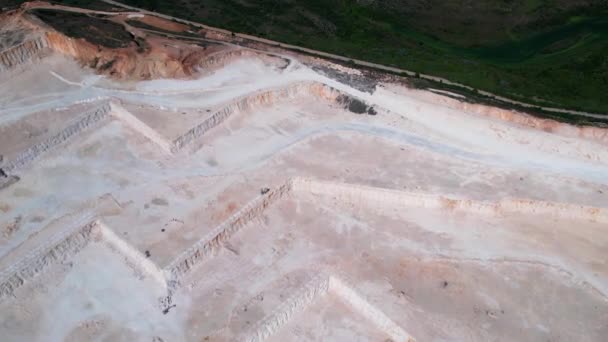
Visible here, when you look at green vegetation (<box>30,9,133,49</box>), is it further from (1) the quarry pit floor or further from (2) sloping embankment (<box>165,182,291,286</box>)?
(2) sloping embankment (<box>165,182,291,286</box>)

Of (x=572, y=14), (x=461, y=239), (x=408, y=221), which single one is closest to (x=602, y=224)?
(x=461, y=239)

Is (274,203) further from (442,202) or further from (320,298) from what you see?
(442,202)

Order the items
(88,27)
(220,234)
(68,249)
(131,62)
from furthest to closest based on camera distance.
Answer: (88,27) < (131,62) < (220,234) < (68,249)

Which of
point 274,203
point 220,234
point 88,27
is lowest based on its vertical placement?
point 220,234

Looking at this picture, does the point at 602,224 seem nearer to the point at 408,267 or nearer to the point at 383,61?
the point at 408,267

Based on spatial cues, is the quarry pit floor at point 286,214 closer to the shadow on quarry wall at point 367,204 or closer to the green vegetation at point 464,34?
the shadow on quarry wall at point 367,204

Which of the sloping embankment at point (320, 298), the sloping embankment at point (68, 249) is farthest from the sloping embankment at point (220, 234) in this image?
the sloping embankment at point (320, 298)

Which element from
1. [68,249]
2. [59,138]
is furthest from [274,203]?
[59,138]
